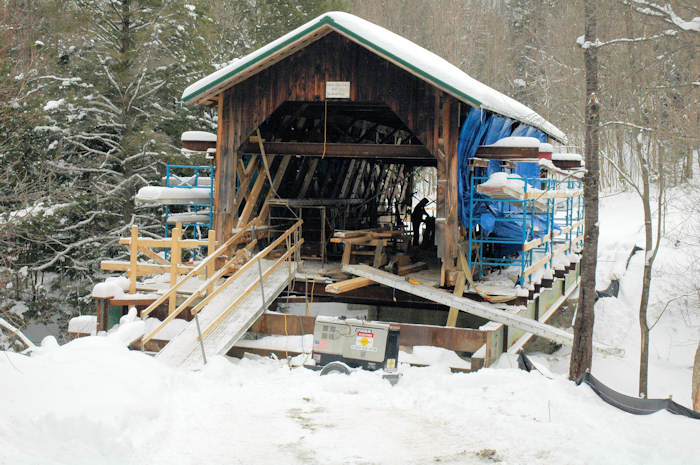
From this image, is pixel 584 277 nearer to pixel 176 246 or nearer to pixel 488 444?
pixel 488 444

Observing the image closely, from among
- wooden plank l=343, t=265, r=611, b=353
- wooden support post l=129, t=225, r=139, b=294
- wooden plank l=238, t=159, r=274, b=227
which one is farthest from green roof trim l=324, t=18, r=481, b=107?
wooden support post l=129, t=225, r=139, b=294

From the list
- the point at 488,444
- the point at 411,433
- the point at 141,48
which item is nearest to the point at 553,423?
the point at 488,444

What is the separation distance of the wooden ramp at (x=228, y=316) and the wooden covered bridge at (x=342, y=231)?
34 mm

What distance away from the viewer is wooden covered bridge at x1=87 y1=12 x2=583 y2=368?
1170 centimetres

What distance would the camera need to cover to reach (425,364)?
35.4ft

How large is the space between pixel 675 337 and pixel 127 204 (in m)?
19.5

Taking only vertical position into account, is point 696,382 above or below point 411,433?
below

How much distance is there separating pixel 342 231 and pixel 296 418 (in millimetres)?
6558

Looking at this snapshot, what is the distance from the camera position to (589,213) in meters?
11.7

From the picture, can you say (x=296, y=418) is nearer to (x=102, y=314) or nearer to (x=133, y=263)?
(x=102, y=314)

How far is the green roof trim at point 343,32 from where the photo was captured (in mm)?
11664

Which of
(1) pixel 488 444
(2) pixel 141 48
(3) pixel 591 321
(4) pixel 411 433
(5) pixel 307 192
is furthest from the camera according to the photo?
(2) pixel 141 48

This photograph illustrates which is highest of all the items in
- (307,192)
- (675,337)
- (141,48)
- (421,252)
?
(141,48)

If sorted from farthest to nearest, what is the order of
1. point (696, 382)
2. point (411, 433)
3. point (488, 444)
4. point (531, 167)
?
1. point (531, 167)
2. point (696, 382)
3. point (411, 433)
4. point (488, 444)
